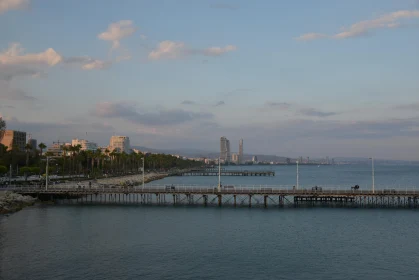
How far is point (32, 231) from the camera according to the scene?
5000 centimetres

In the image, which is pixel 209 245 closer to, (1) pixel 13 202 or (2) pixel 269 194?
(2) pixel 269 194

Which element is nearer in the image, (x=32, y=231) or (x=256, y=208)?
(x=32, y=231)

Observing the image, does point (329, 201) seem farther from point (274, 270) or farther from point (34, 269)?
point (34, 269)

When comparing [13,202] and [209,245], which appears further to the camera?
[13,202]

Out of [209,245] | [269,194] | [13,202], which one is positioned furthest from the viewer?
[269,194]

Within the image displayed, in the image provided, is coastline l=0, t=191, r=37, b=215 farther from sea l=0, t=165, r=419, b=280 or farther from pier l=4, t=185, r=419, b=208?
pier l=4, t=185, r=419, b=208

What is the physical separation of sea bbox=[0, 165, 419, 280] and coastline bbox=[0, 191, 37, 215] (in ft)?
8.16

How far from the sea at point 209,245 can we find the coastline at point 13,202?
8.16ft

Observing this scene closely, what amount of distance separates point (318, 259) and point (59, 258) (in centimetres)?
2467

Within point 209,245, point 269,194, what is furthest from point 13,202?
point 269,194

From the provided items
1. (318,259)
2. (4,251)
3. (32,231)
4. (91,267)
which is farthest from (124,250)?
(318,259)

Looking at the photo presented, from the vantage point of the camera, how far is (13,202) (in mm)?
70875

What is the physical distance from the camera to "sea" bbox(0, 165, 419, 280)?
3459 centimetres

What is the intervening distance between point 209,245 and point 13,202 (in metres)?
43.8
